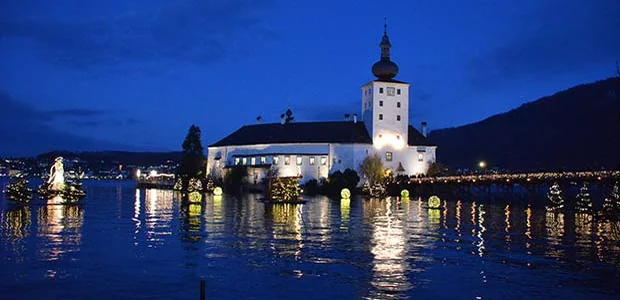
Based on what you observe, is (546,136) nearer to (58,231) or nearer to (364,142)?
(364,142)

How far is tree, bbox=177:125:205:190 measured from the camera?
115062mm

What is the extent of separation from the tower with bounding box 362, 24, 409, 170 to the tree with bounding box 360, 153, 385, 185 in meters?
3.82

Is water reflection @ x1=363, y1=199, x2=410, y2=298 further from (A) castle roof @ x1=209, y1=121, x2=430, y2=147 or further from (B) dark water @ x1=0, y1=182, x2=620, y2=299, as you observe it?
(A) castle roof @ x1=209, y1=121, x2=430, y2=147

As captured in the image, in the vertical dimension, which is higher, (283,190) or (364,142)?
(364,142)

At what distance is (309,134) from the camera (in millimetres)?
104062

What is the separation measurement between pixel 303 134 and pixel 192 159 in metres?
23.9

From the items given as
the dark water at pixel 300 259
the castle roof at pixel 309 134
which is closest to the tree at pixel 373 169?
the castle roof at pixel 309 134

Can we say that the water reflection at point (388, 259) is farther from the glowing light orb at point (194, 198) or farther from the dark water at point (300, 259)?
the glowing light orb at point (194, 198)

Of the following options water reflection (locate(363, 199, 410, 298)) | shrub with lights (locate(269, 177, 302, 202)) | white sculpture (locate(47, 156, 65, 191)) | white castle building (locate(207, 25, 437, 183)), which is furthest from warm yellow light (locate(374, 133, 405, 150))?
water reflection (locate(363, 199, 410, 298))

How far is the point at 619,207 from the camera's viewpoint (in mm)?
42344

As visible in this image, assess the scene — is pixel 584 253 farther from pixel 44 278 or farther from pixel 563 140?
pixel 563 140

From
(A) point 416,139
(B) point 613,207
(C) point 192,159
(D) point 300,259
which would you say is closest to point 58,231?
(D) point 300,259

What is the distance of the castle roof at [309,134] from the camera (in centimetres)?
10100

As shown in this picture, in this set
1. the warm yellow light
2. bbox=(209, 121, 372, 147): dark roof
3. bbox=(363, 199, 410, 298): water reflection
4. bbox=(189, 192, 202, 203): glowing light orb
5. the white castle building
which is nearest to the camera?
bbox=(363, 199, 410, 298): water reflection
